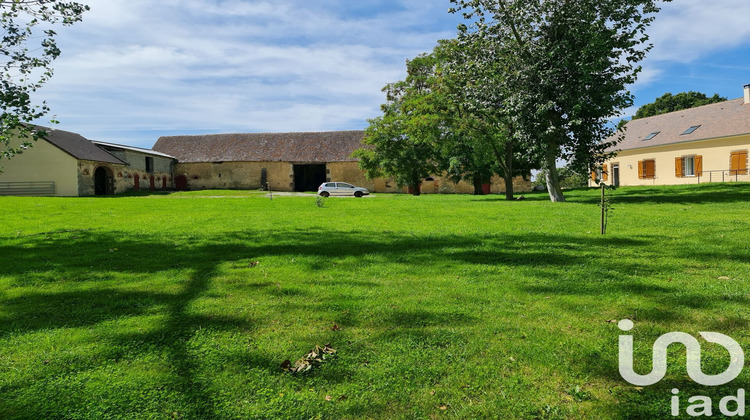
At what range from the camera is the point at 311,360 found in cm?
333

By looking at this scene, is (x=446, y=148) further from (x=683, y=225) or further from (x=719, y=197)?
(x=683, y=225)

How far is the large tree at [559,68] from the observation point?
17672 millimetres

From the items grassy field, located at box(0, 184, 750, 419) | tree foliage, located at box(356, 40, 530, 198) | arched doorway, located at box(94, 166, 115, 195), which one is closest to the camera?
grassy field, located at box(0, 184, 750, 419)

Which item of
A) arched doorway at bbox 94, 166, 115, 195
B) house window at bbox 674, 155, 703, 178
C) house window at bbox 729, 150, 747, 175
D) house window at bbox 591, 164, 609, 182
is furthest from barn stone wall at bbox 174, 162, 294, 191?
house window at bbox 729, 150, 747, 175

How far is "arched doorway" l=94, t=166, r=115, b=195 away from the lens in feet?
124

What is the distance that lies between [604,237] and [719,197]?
12.6m

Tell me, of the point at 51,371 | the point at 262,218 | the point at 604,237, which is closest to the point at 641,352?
the point at 51,371

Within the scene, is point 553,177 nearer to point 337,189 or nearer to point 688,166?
point 688,166

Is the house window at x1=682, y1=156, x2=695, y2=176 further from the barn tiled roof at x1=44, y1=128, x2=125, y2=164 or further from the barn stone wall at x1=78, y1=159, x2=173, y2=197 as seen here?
the barn stone wall at x1=78, y1=159, x2=173, y2=197

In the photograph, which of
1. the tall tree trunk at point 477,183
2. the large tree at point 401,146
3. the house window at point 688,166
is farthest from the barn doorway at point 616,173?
the large tree at point 401,146

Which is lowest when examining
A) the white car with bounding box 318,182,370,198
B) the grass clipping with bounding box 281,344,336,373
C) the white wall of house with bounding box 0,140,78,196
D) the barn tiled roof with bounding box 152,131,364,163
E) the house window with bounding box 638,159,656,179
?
the grass clipping with bounding box 281,344,336,373

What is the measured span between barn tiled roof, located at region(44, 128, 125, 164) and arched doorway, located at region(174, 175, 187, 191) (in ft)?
32.3

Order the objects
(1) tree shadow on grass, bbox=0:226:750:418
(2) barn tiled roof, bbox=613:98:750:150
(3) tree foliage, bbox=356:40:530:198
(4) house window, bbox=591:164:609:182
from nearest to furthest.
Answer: (1) tree shadow on grass, bbox=0:226:750:418 < (4) house window, bbox=591:164:609:182 < (3) tree foliage, bbox=356:40:530:198 < (2) barn tiled roof, bbox=613:98:750:150

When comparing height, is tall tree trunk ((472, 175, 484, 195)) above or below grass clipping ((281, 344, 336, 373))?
above
